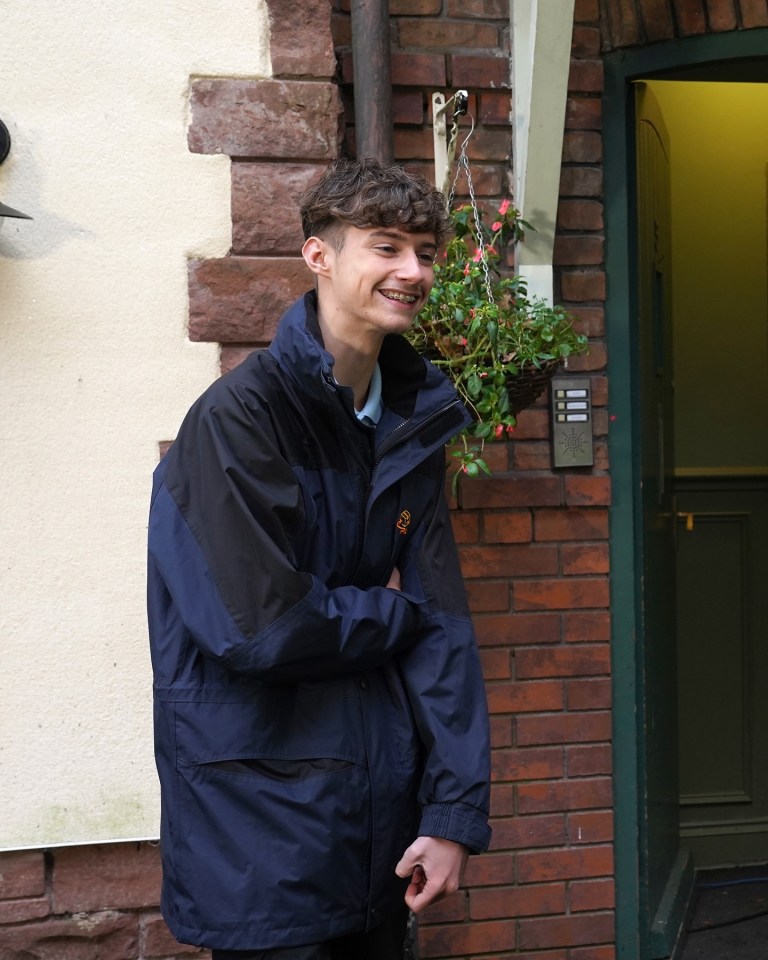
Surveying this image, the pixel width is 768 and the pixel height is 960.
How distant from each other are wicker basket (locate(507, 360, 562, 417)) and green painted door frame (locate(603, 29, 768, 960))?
552mm

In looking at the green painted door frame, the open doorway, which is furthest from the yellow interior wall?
the green painted door frame

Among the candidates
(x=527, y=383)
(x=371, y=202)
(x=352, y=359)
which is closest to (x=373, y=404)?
(x=352, y=359)

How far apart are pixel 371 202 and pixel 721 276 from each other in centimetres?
309

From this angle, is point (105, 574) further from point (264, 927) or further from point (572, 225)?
point (572, 225)

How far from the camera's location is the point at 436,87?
3141 millimetres

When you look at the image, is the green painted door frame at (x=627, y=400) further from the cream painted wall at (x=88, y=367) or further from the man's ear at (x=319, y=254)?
the man's ear at (x=319, y=254)

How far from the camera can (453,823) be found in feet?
6.57

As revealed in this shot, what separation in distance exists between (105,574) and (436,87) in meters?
1.60

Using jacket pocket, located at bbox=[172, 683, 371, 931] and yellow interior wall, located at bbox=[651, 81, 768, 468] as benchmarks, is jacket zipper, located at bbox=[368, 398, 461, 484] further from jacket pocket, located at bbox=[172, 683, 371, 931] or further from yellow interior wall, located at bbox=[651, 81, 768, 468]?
yellow interior wall, located at bbox=[651, 81, 768, 468]

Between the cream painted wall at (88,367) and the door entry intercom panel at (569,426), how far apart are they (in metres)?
1.04

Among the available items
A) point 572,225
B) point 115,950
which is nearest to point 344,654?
point 115,950

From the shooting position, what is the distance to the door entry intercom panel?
3.21 m

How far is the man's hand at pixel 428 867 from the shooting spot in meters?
2.00

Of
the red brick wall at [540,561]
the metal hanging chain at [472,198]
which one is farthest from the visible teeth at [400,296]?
the red brick wall at [540,561]
